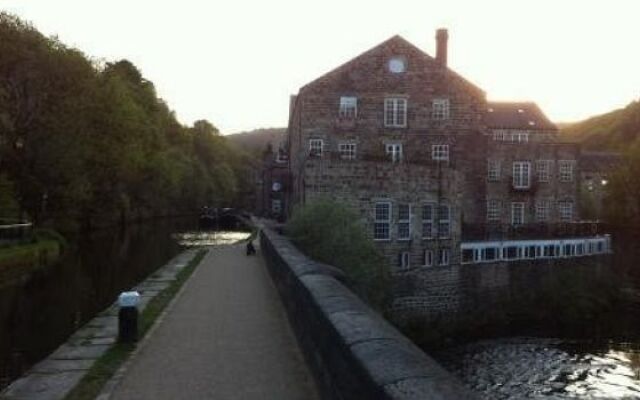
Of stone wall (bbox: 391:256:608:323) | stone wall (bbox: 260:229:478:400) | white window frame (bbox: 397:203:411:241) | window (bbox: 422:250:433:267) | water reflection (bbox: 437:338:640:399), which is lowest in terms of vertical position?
water reflection (bbox: 437:338:640:399)

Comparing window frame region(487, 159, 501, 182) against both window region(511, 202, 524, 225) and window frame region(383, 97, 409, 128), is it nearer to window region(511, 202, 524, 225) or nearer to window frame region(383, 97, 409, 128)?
window region(511, 202, 524, 225)

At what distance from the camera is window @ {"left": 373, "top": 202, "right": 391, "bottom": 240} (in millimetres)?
32756

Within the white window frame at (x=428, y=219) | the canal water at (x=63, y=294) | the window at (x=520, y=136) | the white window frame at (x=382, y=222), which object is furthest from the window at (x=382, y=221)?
the window at (x=520, y=136)

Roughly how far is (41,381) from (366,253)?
1559 centimetres

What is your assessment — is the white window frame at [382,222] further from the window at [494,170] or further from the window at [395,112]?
the window at [494,170]

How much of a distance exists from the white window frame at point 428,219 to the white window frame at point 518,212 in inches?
822

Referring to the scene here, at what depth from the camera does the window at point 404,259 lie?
33.8 meters

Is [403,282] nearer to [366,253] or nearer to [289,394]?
[366,253]

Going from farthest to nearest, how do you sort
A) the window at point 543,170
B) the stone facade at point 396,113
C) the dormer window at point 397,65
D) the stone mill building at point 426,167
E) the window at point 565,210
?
the window at point 565,210 < the window at point 543,170 < the dormer window at point 397,65 < the stone facade at point 396,113 < the stone mill building at point 426,167

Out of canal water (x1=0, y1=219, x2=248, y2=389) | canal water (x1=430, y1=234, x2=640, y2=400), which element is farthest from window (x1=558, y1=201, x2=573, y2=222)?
canal water (x1=0, y1=219, x2=248, y2=389)

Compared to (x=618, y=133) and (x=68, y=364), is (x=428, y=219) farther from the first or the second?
(x=618, y=133)

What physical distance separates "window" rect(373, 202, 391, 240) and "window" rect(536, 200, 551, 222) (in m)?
25.5

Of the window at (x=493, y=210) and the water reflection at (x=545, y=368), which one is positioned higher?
the window at (x=493, y=210)

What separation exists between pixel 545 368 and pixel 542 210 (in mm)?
28009
